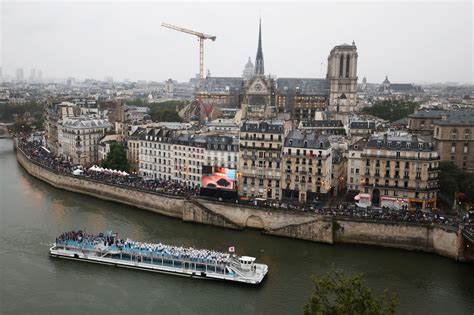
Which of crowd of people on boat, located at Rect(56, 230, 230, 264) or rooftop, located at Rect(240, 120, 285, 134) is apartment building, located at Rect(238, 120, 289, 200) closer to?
rooftop, located at Rect(240, 120, 285, 134)

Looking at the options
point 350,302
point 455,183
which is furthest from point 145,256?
point 455,183

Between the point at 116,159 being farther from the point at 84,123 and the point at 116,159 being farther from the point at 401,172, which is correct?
the point at 401,172

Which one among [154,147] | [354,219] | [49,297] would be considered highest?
[154,147]

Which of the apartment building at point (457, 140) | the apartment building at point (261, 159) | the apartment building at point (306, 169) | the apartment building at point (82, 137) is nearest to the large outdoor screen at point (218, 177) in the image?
the apartment building at point (261, 159)

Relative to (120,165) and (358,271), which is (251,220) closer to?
(358,271)

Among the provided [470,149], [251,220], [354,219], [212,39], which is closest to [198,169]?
[251,220]

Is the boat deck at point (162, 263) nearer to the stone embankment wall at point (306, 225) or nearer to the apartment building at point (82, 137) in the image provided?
the stone embankment wall at point (306, 225)
